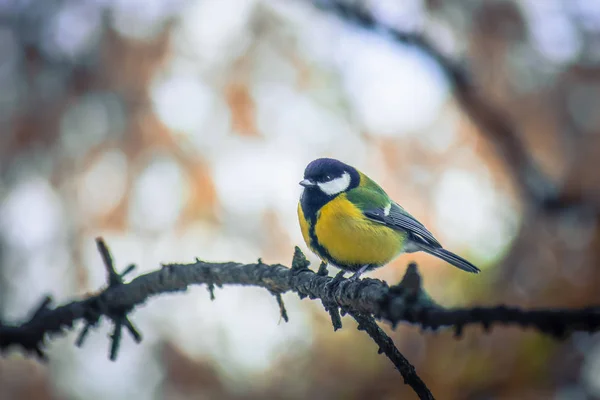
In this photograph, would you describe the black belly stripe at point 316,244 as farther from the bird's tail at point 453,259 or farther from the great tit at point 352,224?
the bird's tail at point 453,259

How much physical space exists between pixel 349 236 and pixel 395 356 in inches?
60.7

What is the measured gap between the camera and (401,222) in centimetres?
374

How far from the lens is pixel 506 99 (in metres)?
5.49

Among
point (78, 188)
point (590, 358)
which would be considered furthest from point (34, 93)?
point (590, 358)

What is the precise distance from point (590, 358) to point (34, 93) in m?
5.44

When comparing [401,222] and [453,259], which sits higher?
[401,222]

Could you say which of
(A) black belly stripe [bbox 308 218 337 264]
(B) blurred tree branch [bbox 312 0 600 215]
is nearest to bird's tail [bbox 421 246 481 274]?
(A) black belly stripe [bbox 308 218 337 264]

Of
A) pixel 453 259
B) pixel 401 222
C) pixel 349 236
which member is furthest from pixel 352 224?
pixel 453 259

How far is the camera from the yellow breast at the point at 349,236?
3281 millimetres

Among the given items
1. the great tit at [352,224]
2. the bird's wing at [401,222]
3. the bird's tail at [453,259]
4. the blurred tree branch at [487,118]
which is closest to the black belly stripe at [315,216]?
the great tit at [352,224]

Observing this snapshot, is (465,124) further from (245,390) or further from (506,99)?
(245,390)

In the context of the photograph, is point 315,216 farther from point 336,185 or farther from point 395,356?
point 395,356

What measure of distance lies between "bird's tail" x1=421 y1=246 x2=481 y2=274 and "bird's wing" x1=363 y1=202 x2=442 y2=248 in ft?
0.11

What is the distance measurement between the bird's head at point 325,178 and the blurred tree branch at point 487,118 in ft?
3.77
